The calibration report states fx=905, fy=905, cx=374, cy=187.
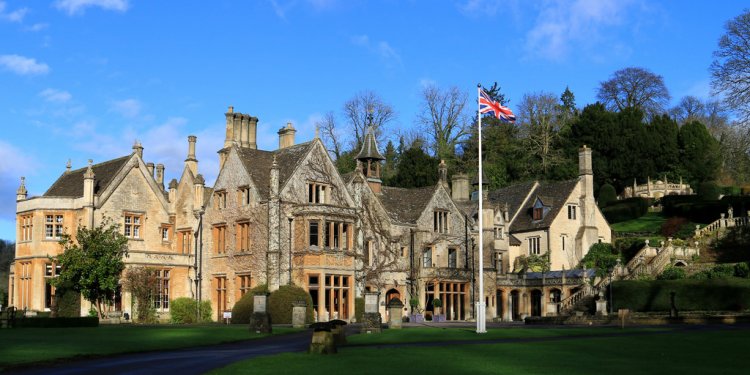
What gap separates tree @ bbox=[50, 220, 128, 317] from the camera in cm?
4762

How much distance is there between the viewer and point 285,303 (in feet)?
150

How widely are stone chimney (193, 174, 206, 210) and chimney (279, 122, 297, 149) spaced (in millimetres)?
5391

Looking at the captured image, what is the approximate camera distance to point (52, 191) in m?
56.2

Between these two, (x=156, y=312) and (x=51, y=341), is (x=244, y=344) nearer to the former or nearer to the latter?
(x=51, y=341)

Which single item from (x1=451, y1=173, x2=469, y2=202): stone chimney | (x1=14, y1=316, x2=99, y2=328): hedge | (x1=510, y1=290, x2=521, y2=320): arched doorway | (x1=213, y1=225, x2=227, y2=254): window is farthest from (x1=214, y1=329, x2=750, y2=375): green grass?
(x1=451, y1=173, x2=469, y2=202): stone chimney

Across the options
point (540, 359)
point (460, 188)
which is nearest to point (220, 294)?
point (460, 188)

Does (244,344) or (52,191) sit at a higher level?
(52,191)

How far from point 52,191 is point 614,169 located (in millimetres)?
59832

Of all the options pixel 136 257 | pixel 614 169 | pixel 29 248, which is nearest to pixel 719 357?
pixel 136 257

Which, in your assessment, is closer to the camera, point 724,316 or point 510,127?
point 724,316

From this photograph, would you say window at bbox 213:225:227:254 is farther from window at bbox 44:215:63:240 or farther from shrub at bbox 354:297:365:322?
window at bbox 44:215:63:240

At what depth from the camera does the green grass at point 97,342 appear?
76.2 feet

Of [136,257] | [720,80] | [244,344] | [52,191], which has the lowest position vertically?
[244,344]

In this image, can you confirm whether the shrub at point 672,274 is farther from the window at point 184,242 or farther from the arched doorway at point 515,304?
the window at point 184,242
